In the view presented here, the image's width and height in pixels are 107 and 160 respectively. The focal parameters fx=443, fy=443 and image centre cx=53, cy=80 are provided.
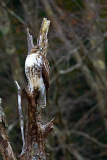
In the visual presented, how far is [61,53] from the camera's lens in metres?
11.1

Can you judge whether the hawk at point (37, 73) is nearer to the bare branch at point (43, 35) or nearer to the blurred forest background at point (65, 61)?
the bare branch at point (43, 35)

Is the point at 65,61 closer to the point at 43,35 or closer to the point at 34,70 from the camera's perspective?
the point at 43,35

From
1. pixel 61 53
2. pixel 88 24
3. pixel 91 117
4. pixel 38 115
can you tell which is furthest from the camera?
pixel 91 117

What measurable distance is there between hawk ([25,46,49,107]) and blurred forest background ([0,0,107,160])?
3.61m

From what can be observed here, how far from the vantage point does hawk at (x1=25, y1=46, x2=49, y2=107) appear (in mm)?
4523

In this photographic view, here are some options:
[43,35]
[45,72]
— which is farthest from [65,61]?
[45,72]

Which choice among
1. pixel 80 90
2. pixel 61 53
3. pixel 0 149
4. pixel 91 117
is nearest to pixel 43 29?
pixel 0 149

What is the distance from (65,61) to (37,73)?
660 centimetres

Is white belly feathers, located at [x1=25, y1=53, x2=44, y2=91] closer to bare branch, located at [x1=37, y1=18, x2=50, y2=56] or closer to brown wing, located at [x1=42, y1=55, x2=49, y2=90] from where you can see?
brown wing, located at [x1=42, y1=55, x2=49, y2=90]

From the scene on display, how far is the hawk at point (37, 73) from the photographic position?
14.8ft

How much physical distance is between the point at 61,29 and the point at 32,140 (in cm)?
662

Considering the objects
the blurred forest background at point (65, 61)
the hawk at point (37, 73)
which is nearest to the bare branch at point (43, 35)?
the hawk at point (37, 73)

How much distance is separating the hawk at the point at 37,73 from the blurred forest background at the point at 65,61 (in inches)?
142

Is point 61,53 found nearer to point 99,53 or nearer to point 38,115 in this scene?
point 99,53
